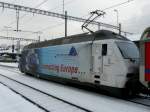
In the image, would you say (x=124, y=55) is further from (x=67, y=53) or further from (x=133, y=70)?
(x=67, y=53)

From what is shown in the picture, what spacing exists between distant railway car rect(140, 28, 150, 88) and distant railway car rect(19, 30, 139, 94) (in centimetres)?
117

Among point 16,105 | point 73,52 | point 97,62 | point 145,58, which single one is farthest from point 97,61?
point 16,105

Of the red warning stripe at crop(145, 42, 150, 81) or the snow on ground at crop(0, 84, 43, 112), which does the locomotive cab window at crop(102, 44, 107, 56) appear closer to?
the red warning stripe at crop(145, 42, 150, 81)

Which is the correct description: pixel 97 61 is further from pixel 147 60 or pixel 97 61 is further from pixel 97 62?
pixel 147 60

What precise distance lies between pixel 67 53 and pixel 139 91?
4.86 metres

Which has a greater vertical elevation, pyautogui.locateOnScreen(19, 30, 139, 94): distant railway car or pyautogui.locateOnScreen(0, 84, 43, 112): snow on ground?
pyautogui.locateOnScreen(19, 30, 139, 94): distant railway car

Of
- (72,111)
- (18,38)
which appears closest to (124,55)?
(72,111)

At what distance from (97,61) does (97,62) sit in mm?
46

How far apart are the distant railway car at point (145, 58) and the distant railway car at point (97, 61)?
1167 mm

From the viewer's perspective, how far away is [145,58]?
8734 mm

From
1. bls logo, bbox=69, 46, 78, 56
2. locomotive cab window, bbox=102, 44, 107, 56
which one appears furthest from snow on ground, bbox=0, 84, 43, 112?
bls logo, bbox=69, 46, 78, 56

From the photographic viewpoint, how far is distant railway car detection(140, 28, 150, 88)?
8.62 meters

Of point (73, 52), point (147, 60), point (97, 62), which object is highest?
point (73, 52)

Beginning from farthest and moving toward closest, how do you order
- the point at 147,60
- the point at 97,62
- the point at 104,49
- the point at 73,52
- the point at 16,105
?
the point at 73,52, the point at 97,62, the point at 104,49, the point at 16,105, the point at 147,60
